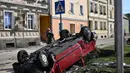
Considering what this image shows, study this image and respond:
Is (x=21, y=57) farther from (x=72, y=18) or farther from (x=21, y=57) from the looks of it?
(x=72, y=18)

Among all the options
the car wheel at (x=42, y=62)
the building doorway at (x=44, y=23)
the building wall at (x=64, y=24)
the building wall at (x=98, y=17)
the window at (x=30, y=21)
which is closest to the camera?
the car wheel at (x=42, y=62)

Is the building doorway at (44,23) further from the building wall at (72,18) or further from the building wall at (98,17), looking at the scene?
the building wall at (98,17)

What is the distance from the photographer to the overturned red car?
8.00 meters

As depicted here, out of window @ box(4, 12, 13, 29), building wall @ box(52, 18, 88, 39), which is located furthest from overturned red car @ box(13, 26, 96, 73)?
building wall @ box(52, 18, 88, 39)

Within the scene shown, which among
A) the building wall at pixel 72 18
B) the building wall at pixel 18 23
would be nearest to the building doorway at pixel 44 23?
the building wall at pixel 72 18

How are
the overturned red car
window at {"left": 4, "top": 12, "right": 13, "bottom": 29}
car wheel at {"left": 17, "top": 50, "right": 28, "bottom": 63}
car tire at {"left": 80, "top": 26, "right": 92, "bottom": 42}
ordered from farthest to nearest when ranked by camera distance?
window at {"left": 4, "top": 12, "right": 13, "bottom": 29}
car tire at {"left": 80, "top": 26, "right": 92, "bottom": 42}
car wheel at {"left": 17, "top": 50, "right": 28, "bottom": 63}
the overturned red car

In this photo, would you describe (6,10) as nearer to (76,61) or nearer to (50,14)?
(50,14)


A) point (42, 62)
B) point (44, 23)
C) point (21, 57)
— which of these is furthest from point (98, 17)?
point (42, 62)

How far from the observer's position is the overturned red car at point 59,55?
8.00m

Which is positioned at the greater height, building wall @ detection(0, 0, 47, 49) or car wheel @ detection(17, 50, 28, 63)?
building wall @ detection(0, 0, 47, 49)

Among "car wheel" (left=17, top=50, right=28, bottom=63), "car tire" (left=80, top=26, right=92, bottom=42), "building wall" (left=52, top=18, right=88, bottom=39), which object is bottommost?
"car wheel" (left=17, top=50, right=28, bottom=63)

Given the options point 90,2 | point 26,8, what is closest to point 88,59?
point 26,8

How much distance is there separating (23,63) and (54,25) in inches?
1032

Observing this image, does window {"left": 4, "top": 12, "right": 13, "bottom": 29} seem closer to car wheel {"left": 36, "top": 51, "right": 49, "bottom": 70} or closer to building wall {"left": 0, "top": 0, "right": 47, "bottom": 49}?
building wall {"left": 0, "top": 0, "right": 47, "bottom": 49}
